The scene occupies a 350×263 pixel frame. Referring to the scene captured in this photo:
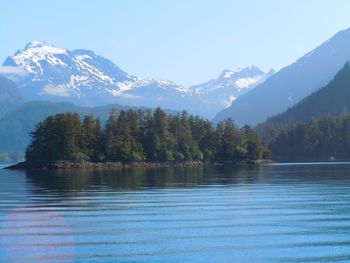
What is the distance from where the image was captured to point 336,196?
73.5m

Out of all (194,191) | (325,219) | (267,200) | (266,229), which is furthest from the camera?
(194,191)

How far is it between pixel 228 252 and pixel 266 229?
8807 millimetres

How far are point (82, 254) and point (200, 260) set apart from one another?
6635 mm

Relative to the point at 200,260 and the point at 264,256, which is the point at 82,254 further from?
the point at 264,256

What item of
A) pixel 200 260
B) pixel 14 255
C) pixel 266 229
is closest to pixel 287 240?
pixel 266 229

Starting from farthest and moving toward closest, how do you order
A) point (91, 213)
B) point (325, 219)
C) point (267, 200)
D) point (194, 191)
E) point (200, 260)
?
point (194, 191) → point (267, 200) → point (91, 213) → point (325, 219) → point (200, 260)

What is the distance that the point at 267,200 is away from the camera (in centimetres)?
7138

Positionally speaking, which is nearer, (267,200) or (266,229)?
(266,229)

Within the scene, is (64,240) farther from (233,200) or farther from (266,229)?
(233,200)

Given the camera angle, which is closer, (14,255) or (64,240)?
(14,255)

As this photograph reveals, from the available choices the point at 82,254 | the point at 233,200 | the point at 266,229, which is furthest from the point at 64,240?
the point at 233,200

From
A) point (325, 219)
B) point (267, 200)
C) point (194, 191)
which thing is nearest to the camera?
point (325, 219)

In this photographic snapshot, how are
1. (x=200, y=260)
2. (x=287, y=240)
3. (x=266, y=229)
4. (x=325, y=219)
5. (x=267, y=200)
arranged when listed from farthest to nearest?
(x=267, y=200) → (x=325, y=219) → (x=266, y=229) → (x=287, y=240) → (x=200, y=260)

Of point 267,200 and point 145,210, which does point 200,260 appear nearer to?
point 145,210
